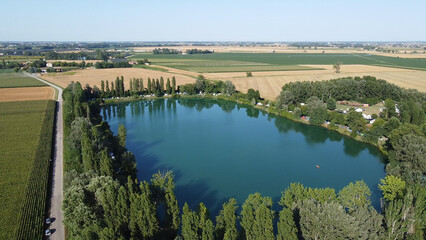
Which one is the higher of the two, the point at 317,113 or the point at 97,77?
the point at 97,77

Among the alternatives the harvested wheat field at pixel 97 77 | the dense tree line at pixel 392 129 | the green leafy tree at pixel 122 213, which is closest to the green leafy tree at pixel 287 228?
the dense tree line at pixel 392 129

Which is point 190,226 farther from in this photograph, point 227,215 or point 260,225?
point 260,225

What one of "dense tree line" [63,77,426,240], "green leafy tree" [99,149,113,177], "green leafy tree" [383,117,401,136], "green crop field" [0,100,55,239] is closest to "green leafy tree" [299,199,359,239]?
"dense tree line" [63,77,426,240]

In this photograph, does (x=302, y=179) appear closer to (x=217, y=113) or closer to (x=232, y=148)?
(x=232, y=148)

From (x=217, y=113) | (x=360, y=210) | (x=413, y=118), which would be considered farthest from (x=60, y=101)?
(x=413, y=118)

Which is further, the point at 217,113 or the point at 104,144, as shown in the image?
the point at 217,113

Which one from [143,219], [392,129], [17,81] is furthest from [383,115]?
[17,81]

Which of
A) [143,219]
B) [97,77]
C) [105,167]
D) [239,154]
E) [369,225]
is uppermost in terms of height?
[97,77]
